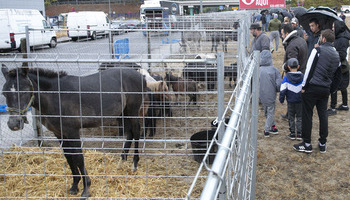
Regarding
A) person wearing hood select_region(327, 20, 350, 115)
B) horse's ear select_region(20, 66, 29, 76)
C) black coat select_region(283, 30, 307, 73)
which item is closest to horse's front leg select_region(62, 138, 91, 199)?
horse's ear select_region(20, 66, 29, 76)

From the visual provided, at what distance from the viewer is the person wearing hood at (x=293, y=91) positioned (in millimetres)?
6055

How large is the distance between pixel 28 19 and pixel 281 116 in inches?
615

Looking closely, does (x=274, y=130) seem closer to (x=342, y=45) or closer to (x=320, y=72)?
(x=320, y=72)

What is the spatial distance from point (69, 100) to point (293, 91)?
4142 mm

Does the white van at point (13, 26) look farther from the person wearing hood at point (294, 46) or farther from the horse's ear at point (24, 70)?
the horse's ear at point (24, 70)

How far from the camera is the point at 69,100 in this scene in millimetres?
4289

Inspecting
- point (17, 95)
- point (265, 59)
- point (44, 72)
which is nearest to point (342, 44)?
point (265, 59)

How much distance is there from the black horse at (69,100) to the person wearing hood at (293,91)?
9.30ft

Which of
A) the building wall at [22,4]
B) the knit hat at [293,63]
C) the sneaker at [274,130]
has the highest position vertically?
the building wall at [22,4]

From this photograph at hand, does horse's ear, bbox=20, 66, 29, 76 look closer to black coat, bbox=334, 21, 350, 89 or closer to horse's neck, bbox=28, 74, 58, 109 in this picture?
horse's neck, bbox=28, 74, 58, 109

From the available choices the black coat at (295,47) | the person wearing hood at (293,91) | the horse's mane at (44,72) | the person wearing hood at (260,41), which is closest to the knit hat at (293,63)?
the person wearing hood at (293,91)

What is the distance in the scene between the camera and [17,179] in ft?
15.9

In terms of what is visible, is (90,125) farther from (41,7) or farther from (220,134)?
(41,7)

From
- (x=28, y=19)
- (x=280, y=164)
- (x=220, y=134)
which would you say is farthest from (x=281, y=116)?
(x=28, y=19)
